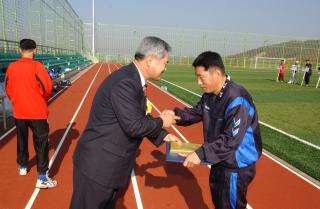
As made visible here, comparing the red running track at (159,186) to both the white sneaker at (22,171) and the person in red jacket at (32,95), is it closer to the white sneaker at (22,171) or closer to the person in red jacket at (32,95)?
the white sneaker at (22,171)

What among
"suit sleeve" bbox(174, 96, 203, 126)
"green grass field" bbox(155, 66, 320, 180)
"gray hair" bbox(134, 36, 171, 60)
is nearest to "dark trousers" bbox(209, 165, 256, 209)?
"suit sleeve" bbox(174, 96, 203, 126)

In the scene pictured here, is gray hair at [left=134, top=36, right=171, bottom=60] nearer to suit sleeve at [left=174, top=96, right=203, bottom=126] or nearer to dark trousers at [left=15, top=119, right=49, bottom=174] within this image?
suit sleeve at [left=174, top=96, right=203, bottom=126]

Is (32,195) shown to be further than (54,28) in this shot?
No

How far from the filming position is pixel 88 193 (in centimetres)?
264

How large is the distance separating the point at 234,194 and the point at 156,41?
149 centimetres

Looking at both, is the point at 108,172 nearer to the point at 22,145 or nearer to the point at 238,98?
the point at 238,98

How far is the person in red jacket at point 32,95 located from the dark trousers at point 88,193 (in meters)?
2.65

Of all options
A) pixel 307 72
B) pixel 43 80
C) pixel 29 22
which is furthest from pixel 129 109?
pixel 307 72

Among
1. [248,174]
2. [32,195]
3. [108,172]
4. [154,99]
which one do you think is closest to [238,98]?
[248,174]

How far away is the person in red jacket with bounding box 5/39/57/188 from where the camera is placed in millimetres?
4922

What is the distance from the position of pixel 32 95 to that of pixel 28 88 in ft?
0.38

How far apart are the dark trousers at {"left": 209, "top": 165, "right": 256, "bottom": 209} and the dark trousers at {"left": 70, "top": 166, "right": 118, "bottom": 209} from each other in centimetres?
98

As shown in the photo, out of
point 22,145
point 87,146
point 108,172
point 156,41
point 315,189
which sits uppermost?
point 156,41

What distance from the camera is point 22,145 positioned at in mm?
5547
